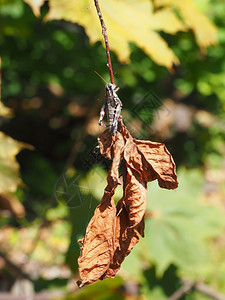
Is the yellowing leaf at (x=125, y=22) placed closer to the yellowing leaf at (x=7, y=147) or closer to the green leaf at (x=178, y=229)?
the yellowing leaf at (x=7, y=147)

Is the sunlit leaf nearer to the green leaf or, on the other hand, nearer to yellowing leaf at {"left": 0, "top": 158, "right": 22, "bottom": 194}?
yellowing leaf at {"left": 0, "top": 158, "right": 22, "bottom": 194}

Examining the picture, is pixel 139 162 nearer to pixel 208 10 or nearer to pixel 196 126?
pixel 208 10

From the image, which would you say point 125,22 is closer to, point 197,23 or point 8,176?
point 197,23

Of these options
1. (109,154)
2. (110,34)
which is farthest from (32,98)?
(109,154)

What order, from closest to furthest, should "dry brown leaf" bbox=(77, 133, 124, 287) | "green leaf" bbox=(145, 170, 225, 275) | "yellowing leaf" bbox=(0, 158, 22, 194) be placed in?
"dry brown leaf" bbox=(77, 133, 124, 287) → "yellowing leaf" bbox=(0, 158, 22, 194) → "green leaf" bbox=(145, 170, 225, 275)

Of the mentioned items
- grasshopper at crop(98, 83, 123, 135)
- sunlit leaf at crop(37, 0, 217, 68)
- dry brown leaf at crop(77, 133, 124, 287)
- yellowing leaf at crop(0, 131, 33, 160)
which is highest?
sunlit leaf at crop(37, 0, 217, 68)

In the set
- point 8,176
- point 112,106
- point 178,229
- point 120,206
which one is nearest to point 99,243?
point 120,206

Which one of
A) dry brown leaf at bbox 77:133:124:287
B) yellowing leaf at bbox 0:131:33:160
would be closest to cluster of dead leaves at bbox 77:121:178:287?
dry brown leaf at bbox 77:133:124:287
